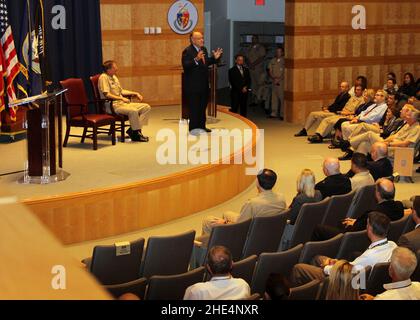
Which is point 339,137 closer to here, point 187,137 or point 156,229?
point 187,137

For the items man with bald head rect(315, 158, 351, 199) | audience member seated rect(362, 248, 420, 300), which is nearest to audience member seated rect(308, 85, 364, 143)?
man with bald head rect(315, 158, 351, 199)

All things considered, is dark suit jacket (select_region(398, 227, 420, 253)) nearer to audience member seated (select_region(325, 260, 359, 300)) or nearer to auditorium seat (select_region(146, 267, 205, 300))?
audience member seated (select_region(325, 260, 359, 300))

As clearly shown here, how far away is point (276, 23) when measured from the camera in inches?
746

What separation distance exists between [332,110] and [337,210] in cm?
662

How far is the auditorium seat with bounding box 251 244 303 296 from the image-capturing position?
196 inches

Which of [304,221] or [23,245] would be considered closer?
[23,245]

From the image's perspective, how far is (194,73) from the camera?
10102mm

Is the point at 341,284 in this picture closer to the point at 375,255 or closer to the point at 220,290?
the point at 220,290

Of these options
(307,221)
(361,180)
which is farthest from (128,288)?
(361,180)

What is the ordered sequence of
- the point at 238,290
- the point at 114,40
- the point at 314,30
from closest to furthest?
the point at 238,290 → the point at 114,40 → the point at 314,30

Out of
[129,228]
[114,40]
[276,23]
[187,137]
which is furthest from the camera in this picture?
[276,23]

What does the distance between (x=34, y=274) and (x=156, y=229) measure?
677 cm

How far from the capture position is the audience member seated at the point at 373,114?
1149 centimetres

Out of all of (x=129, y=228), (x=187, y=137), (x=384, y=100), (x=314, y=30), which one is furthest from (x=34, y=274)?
(x=314, y=30)
